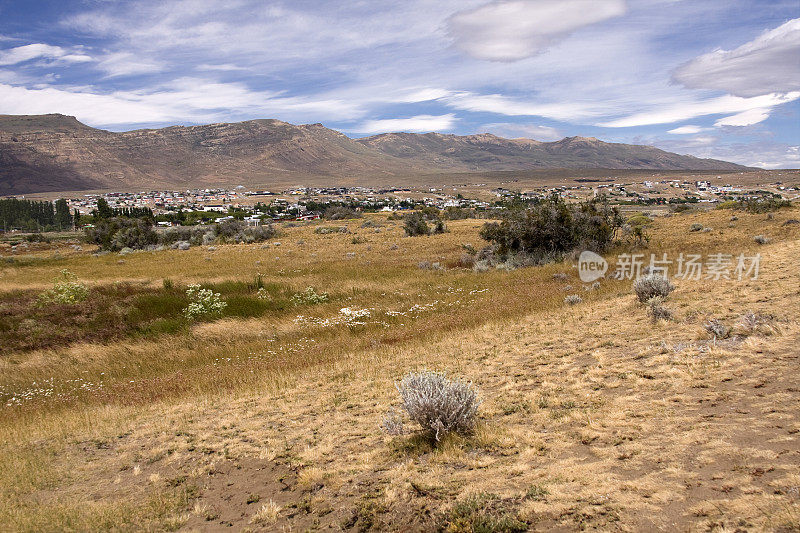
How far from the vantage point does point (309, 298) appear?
1775 cm

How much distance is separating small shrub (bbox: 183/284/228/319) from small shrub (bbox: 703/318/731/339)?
1496cm

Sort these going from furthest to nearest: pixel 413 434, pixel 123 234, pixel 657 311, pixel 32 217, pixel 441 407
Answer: pixel 32 217, pixel 123 234, pixel 657 311, pixel 413 434, pixel 441 407

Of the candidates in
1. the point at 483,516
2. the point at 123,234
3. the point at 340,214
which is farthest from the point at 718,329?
the point at 340,214

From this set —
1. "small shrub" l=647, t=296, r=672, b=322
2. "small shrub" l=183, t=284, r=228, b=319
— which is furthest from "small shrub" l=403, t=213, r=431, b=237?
"small shrub" l=647, t=296, r=672, b=322

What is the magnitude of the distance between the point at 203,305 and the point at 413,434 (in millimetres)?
12982

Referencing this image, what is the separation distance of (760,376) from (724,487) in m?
3.37

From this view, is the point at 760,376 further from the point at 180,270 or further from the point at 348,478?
the point at 180,270

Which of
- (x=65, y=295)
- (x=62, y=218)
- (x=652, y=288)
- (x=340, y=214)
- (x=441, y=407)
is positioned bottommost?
(x=65, y=295)

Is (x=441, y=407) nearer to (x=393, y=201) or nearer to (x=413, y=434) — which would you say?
(x=413, y=434)

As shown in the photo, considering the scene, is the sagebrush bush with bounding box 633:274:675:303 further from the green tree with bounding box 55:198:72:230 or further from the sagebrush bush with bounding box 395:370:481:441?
the green tree with bounding box 55:198:72:230

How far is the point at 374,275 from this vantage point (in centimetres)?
2295

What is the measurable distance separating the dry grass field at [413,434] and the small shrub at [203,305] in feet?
2.25

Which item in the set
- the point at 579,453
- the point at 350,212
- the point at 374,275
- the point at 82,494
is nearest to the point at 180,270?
the point at 374,275

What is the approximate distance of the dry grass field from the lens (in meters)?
4.14
